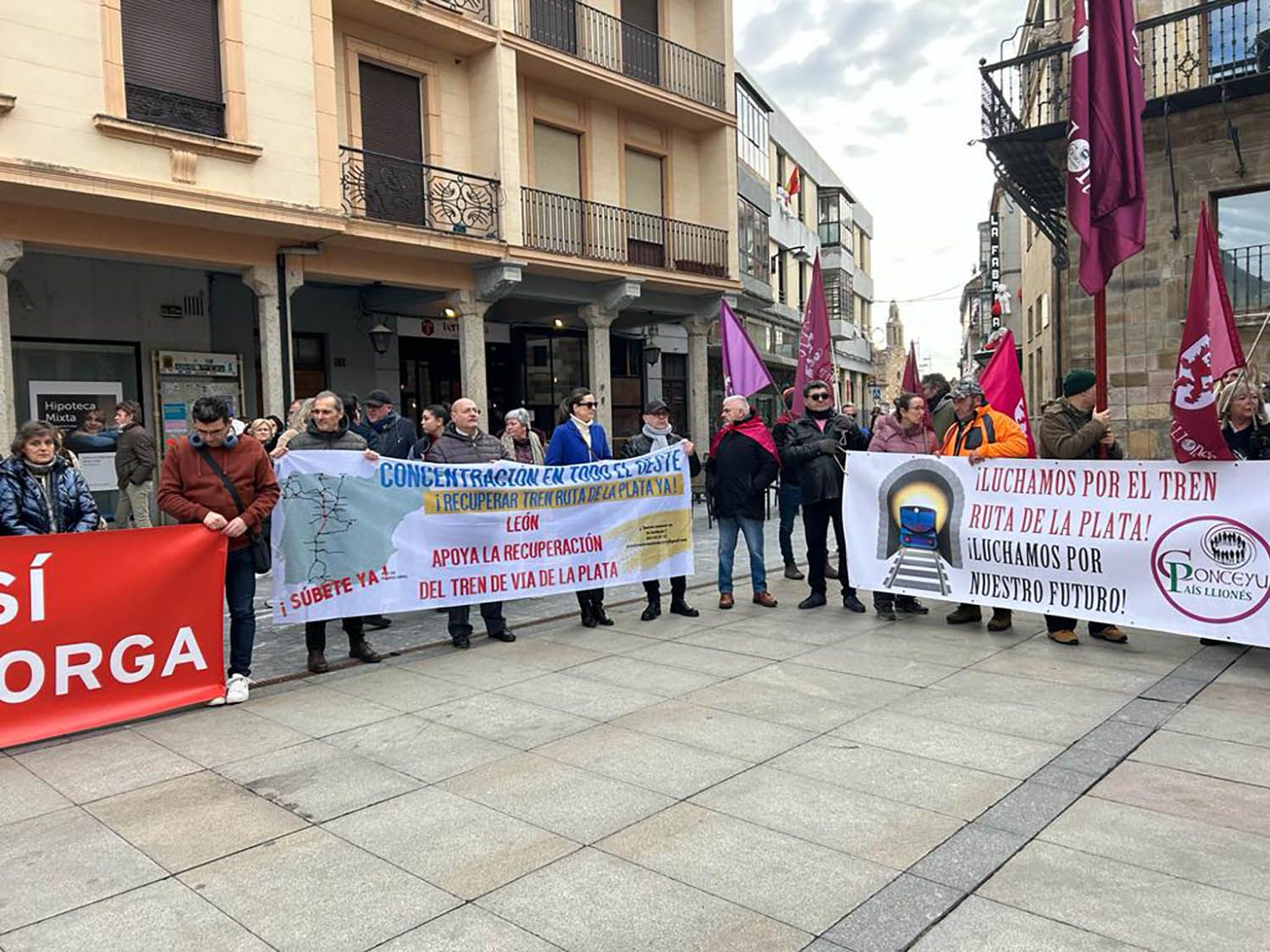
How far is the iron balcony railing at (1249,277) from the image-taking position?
13414 mm

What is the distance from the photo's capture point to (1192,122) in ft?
43.8

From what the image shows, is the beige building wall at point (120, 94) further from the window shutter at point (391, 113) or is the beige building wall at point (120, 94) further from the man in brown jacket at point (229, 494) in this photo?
the man in brown jacket at point (229, 494)

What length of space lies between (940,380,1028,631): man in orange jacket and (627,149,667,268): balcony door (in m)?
11.3

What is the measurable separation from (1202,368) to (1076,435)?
3.31 feet

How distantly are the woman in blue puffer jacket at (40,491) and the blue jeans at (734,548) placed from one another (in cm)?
505

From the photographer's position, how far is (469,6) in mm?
14852

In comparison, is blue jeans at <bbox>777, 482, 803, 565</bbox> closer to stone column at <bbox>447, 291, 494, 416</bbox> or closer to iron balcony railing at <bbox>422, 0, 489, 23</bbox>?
stone column at <bbox>447, 291, 494, 416</bbox>

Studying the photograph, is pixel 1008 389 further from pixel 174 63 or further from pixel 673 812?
pixel 174 63

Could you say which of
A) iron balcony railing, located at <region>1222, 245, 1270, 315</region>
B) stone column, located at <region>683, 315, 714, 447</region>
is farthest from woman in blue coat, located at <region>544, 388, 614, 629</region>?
stone column, located at <region>683, 315, 714, 447</region>

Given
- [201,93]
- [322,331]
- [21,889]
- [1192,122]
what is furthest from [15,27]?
[1192,122]

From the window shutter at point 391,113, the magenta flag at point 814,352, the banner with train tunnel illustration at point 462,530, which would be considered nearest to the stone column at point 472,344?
the window shutter at point 391,113

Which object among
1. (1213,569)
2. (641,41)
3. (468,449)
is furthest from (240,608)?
Result: (641,41)

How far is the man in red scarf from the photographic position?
817 cm

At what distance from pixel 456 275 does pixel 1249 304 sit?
12444mm
